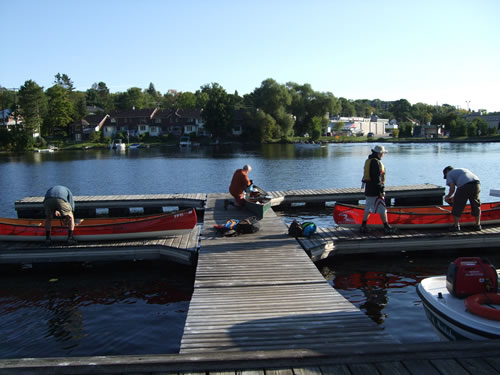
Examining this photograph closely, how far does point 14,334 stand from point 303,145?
7002 centimetres

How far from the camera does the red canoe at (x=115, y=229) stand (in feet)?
35.8

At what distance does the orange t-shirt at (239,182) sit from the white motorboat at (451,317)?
757cm

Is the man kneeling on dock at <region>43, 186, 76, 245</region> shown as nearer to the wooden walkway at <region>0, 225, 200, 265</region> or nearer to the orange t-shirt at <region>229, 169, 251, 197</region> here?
the wooden walkway at <region>0, 225, 200, 265</region>

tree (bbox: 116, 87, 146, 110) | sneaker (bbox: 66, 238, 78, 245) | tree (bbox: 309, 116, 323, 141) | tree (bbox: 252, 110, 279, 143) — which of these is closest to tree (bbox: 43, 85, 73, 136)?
tree (bbox: 116, 87, 146, 110)

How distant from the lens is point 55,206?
33.1 ft

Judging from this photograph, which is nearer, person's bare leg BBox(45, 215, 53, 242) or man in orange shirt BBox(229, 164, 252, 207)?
person's bare leg BBox(45, 215, 53, 242)

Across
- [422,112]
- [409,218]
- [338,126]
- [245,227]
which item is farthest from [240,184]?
[422,112]

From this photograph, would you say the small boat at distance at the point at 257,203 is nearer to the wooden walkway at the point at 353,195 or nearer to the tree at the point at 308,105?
the wooden walkway at the point at 353,195

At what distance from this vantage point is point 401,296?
9055mm

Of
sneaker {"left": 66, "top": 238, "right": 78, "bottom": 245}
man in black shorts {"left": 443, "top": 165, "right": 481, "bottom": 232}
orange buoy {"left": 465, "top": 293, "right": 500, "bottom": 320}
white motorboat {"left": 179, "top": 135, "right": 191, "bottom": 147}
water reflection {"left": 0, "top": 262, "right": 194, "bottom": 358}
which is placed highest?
white motorboat {"left": 179, "top": 135, "right": 191, "bottom": 147}

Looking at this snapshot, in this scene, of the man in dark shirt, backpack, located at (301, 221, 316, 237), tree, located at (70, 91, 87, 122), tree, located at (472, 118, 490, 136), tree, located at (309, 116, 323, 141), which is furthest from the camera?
tree, located at (70, 91, 87, 122)

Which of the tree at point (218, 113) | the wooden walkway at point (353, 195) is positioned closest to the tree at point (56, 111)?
the tree at point (218, 113)

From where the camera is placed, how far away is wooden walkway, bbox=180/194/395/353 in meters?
5.18

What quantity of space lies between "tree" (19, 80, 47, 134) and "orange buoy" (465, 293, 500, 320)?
85362 millimetres
